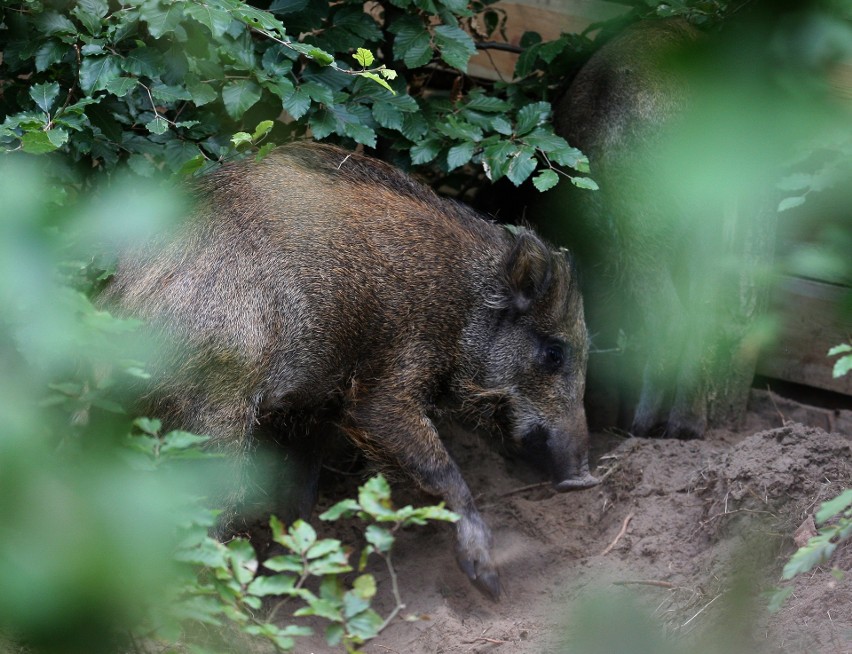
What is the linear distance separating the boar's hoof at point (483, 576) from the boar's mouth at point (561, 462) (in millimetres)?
576

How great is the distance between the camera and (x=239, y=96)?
10.9ft

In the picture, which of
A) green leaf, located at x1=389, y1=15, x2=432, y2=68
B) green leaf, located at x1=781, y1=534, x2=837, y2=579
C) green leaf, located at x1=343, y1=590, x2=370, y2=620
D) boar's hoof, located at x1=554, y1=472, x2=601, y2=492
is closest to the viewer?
green leaf, located at x1=781, y1=534, x2=837, y2=579

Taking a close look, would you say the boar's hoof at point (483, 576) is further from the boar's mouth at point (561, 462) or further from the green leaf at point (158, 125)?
the green leaf at point (158, 125)

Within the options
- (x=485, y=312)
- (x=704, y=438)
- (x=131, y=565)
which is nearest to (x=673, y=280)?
(x=704, y=438)

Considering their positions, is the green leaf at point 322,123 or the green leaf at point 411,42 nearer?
the green leaf at point 322,123

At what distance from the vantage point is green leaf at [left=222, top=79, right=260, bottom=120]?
10.8 ft

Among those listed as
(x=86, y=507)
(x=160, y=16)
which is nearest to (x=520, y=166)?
(x=160, y=16)

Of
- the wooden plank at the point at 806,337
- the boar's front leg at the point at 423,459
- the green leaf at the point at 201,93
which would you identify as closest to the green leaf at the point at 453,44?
the green leaf at the point at 201,93

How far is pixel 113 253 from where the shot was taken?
10.3 ft

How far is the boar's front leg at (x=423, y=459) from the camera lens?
3.49m

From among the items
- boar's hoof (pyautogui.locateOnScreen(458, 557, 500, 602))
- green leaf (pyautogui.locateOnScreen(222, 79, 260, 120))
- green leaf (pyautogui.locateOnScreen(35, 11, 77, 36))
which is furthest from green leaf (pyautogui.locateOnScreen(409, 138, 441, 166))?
boar's hoof (pyautogui.locateOnScreen(458, 557, 500, 602))

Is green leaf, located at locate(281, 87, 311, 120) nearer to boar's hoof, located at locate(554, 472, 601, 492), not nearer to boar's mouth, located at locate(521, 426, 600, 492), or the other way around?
boar's mouth, located at locate(521, 426, 600, 492)

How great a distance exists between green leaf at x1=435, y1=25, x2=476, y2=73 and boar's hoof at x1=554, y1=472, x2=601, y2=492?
1.70m

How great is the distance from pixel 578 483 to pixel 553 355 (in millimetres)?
524
